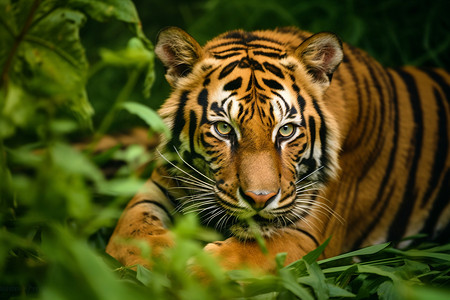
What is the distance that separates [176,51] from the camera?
1.56 meters

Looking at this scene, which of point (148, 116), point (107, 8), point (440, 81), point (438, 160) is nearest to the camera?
point (148, 116)

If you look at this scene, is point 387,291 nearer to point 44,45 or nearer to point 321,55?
point 321,55

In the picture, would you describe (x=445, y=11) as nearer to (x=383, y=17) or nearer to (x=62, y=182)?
(x=383, y=17)

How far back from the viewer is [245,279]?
115cm

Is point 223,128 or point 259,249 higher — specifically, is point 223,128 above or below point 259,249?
above

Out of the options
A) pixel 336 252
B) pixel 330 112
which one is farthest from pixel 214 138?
pixel 336 252

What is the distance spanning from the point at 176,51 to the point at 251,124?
0.40m

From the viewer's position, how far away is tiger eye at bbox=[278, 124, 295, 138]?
1.45 metres

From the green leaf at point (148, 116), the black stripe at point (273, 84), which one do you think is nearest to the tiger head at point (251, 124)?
the black stripe at point (273, 84)

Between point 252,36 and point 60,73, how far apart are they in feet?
2.42

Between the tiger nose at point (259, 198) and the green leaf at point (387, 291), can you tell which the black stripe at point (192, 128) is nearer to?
the tiger nose at point (259, 198)

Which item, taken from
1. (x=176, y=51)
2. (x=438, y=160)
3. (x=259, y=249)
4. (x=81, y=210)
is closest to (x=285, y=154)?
(x=259, y=249)

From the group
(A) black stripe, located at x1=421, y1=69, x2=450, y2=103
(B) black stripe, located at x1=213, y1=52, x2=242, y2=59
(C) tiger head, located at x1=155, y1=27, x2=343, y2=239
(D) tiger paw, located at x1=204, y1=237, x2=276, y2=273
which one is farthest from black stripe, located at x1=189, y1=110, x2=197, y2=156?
(A) black stripe, located at x1=421, y1=69, x2=450, y2=103

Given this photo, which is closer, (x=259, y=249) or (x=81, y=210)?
(x=81, y=210)
